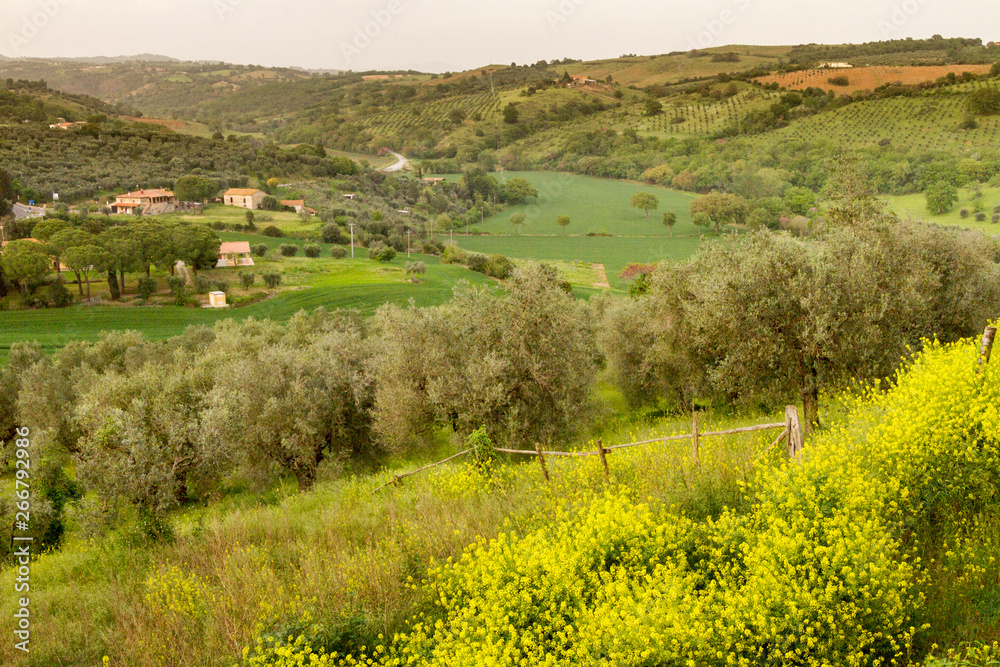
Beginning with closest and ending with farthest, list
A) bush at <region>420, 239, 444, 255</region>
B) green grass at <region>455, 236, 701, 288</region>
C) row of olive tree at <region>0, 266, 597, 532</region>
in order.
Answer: row of olive tree at <region>0, 266, 597, 532</region>
green grass at <region>455, 236, 701, 288</region>
bush at <region>420, 239, 444, 255</region>

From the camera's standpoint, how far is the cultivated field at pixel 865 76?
131 meters

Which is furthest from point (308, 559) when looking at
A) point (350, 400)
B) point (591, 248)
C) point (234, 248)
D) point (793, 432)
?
point (591, 248)

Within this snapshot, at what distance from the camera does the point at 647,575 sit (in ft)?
20.0

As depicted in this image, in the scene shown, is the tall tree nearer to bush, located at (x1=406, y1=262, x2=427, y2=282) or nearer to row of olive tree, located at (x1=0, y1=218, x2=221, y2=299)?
bush, located at (x1=406, y1=262, x2=427, y2=282)

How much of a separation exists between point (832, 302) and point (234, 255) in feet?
250

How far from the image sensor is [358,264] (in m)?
79.8

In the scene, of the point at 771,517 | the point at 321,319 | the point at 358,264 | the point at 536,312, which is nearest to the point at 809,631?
the point at 771,517

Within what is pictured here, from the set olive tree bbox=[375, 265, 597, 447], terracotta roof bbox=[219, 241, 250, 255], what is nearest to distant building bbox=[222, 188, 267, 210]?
terracotta roof bbox=[219, 241, 250, 255]

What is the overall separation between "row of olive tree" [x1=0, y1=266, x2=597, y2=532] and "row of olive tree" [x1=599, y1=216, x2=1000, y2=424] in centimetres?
541

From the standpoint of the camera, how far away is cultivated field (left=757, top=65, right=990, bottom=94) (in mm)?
130750

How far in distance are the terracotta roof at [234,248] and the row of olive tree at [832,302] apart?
7053cm

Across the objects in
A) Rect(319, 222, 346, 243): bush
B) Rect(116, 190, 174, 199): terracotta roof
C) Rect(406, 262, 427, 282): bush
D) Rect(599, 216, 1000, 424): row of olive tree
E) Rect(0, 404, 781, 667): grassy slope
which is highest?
Rect(116, 190, 174, 199): terracotta roof

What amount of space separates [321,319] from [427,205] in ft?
289

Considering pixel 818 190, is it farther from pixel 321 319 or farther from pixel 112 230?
pixel 112 230
